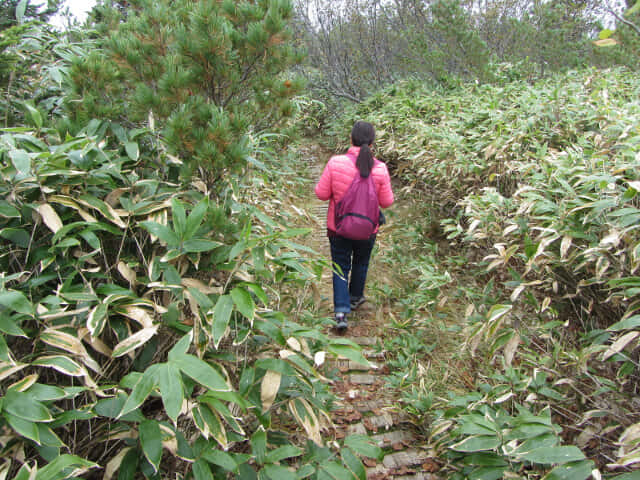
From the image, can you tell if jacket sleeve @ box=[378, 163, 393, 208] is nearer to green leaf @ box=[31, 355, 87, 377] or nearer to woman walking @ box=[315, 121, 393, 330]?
woman walking @ box=[315, 121, 393, 330]

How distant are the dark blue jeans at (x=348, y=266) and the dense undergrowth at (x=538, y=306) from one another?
1.40 feet

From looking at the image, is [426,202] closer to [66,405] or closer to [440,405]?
[440,405]

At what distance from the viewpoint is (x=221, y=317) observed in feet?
4.99

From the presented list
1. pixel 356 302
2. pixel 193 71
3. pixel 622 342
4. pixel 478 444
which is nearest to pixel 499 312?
pixel 622 342

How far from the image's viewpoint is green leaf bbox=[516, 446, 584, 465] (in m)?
1.55

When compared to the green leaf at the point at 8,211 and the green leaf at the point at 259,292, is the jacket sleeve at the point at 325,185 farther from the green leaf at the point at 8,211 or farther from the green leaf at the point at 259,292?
the green leaf at the point at 8,211

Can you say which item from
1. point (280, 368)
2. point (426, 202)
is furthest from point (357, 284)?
point (280, 368)

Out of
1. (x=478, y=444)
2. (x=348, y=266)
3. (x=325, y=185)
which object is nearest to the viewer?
(x=478, y=444)

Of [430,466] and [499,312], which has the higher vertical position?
[499,312]

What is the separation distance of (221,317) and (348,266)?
2.49 metres

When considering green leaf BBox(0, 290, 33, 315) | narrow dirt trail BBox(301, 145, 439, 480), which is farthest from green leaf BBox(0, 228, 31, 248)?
narrow dirt trail BBox(301, 145, 439, 480)

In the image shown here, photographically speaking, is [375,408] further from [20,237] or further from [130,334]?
[20,237]

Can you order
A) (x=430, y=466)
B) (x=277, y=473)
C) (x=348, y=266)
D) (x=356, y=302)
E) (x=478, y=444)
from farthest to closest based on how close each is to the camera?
(x=356, y=302) < (x=348, y=266) < (x=430, y=466) < (x=478, y=444) < (x=277, y=473)

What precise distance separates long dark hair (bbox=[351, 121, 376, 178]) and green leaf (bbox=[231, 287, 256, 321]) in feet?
6.91
